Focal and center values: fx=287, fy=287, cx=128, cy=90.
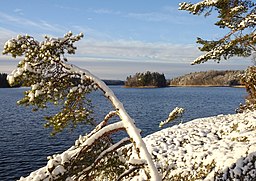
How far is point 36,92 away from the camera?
5664 millimetres

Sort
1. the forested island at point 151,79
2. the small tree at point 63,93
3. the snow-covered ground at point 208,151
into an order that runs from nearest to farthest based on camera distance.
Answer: the small tree at point 63,93
the snow-covered ground at point 208,151
the forested island at point 151,79

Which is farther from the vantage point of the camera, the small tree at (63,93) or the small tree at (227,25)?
the small tree at (227,25)

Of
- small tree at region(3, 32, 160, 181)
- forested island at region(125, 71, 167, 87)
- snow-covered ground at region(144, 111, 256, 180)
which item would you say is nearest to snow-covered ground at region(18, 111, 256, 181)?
snow-covered ground at region(144, 111, 256, 180)

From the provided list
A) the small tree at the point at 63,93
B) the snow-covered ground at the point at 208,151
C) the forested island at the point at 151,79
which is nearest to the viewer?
the small tree at the point at 63,93

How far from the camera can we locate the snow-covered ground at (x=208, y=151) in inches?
411

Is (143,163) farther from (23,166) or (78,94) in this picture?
(23,166)

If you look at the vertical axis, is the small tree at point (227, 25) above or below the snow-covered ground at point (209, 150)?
above

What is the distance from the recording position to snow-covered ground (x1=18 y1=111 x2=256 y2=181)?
34.2 ft

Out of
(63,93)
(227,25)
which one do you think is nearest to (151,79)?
(227,25)

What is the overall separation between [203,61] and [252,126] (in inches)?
173

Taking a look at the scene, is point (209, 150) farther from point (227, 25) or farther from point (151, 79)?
point (151, 79)

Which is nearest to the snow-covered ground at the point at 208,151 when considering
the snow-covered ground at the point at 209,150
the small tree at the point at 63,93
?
the snow-covered ground at the point at 209,150

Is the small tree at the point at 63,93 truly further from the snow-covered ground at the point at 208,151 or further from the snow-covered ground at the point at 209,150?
the snow-covered ground at the point at 209,150

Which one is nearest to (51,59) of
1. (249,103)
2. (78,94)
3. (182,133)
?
(78,94)
